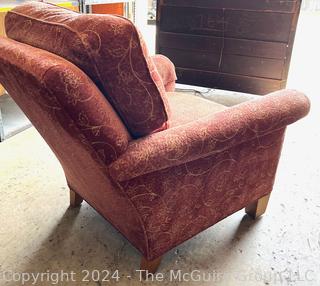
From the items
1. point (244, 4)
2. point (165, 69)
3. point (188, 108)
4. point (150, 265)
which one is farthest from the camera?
point (244, 4)

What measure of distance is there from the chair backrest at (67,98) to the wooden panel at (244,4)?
2135 millimetres

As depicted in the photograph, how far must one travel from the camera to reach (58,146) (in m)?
1.04

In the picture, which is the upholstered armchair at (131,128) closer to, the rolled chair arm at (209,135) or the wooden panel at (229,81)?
the rolled chair arm at (209,135)

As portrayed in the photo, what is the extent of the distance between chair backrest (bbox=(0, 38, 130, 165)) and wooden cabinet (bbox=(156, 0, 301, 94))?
2.13 meters

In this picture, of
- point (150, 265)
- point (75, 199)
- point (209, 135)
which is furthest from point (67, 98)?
point (75, 199)

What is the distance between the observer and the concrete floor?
3.96 ft

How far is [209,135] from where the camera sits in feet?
3.14

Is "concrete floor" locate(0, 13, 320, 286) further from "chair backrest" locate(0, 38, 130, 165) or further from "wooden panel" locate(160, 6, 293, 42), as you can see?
"wooden panel" locate(160, 6, 293, 42)

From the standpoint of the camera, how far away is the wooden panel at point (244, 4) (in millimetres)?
2454

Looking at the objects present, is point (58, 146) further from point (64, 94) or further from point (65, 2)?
point (65, 2)

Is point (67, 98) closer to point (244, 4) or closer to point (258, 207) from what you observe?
point (258, 207)

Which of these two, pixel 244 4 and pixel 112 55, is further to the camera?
pixel 244 4

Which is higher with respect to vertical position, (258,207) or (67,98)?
(67,98)

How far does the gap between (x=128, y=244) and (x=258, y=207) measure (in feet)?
2.01
